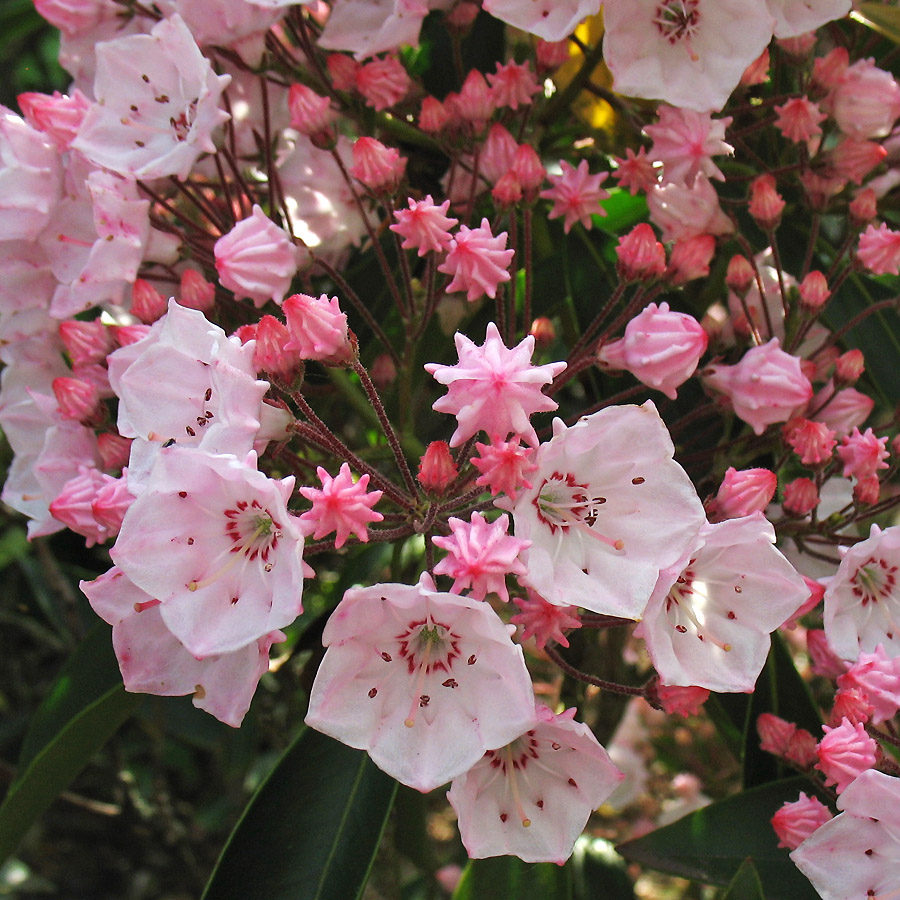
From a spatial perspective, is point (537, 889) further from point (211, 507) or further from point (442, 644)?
point (211, 507)

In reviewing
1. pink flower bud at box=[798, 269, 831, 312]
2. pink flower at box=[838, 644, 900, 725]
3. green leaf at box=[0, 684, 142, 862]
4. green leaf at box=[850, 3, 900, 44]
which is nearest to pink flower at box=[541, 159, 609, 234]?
pink flower bud at box=[798, 269, 831, 312]

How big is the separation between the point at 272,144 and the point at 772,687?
1.38 meters

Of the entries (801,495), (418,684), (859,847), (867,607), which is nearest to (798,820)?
(859,847)

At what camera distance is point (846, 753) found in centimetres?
146

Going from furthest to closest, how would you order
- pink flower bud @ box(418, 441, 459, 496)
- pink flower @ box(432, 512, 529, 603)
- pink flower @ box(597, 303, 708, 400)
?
pink flower @ box(597, 303, 708, 400) → pink flower bud @ box(418, 441, 459, 496) → pink flower @ box(432, 512, 529, 603)

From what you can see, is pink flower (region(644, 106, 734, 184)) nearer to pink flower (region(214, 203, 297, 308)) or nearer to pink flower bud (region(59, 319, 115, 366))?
pink flower (region(214, 203, 297, 308))

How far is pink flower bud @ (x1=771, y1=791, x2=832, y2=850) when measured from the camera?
1.54 metres

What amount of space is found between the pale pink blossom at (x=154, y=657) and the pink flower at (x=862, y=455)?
978 millimetres

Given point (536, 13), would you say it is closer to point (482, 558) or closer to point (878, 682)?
point (482, 558)

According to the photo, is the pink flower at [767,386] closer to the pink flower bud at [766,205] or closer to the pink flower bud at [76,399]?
the pink flower bud at [766,205]

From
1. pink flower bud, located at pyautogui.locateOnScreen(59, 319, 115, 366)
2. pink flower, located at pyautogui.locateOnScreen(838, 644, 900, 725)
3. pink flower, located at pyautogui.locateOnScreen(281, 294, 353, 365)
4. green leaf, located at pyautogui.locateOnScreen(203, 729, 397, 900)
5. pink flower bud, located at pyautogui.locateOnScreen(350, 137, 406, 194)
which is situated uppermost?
pink flower bud, located at pyautogui.locateOnScreen(350, 137, 406, 194)

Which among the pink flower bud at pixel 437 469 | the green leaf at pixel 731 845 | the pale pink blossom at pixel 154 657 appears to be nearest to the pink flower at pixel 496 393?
the pink flower bud at pixel 437 469

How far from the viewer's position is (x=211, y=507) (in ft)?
4.72

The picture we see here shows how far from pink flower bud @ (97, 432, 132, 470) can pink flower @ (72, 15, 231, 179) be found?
438 mm
